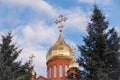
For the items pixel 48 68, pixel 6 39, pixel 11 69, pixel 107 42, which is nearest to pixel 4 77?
pixel 11 69

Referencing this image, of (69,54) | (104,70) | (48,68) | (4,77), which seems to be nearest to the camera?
(104,70)

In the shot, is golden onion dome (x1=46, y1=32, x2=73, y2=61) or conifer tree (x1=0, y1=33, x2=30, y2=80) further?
golden onion dome (x1=46, y1=32, x2=73, y2=61)

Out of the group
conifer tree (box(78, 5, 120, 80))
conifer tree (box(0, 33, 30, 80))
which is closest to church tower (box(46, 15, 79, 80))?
conifer tree (box(0, 33, 30, 80))

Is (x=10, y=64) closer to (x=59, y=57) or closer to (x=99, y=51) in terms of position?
(x=99, y=51)

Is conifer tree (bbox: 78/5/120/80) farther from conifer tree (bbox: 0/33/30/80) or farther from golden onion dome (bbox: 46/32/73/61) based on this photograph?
golden onion dome (bbox: 46/32/73/61)

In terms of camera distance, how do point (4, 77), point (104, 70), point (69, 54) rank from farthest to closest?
point (69, 54) → point (4, 77) → point (104, 70)

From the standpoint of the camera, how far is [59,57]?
45.3m

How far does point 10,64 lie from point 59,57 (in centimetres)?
2395

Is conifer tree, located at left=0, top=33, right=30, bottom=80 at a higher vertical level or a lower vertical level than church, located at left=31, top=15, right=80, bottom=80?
lower

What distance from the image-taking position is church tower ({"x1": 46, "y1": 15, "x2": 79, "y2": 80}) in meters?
44.9

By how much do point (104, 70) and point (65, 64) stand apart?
2773 cm

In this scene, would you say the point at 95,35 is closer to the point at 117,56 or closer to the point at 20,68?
the point at 117,56

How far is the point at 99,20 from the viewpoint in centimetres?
2064

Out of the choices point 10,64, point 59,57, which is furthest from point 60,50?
point 10,64
